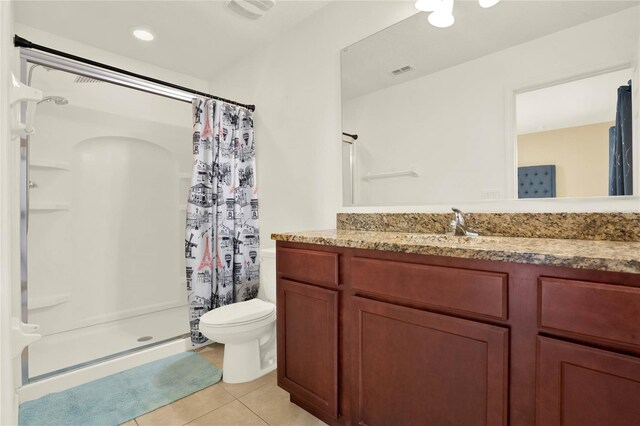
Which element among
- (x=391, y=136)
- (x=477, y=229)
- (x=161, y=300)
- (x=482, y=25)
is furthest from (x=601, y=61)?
(x=161, y=300)

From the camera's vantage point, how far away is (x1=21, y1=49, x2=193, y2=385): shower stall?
2.45m

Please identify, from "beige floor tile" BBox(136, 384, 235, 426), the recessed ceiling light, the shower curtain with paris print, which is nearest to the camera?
"beige floor tile" BBox(136, 384, 235, 426)

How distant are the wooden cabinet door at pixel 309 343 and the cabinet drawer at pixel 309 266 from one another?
0.04 meters

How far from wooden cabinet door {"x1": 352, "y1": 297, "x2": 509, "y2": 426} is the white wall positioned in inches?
39.8

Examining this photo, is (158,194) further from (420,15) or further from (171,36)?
(420,15)

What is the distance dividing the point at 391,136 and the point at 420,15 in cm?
66

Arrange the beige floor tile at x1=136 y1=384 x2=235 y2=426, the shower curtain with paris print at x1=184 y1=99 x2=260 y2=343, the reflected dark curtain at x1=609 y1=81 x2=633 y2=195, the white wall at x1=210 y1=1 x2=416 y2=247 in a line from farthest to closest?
the shower curtain with paris print at x1=184 y1=99 x2=260 y2=343 → the white wall at x1=210 y1=1 x2=416 y2=247 → the beige floor tile at x1=136 y1=384 x2=235 y2=426 → the reflected dark curtain at x1=609 y1=81 x2=633 y2=195

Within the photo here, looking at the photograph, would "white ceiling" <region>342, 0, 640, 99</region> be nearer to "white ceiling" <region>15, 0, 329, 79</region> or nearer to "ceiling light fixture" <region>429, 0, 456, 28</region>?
"ceiling light fixture" <region>429, 0, 456, 28</region>

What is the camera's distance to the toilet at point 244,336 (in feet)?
6.02

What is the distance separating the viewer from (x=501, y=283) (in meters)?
0.96

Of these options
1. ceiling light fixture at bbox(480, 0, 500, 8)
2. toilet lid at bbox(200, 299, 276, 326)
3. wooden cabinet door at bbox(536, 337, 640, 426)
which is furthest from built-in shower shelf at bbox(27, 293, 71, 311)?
ceiling light fixture at bbox(480, 0, 500, 8)

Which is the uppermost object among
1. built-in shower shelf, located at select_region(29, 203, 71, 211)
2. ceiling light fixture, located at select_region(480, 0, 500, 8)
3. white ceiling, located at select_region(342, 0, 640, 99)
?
ceiling light fixture, located at select_region(480, 0, 500, 8)

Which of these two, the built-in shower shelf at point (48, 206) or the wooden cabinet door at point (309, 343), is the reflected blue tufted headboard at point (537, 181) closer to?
the wooden cabinet door at point (309, 343)

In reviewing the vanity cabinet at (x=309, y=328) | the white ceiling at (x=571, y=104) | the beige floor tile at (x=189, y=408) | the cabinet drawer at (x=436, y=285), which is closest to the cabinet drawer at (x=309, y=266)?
the vanity cabinet at (x=309, y=328)
